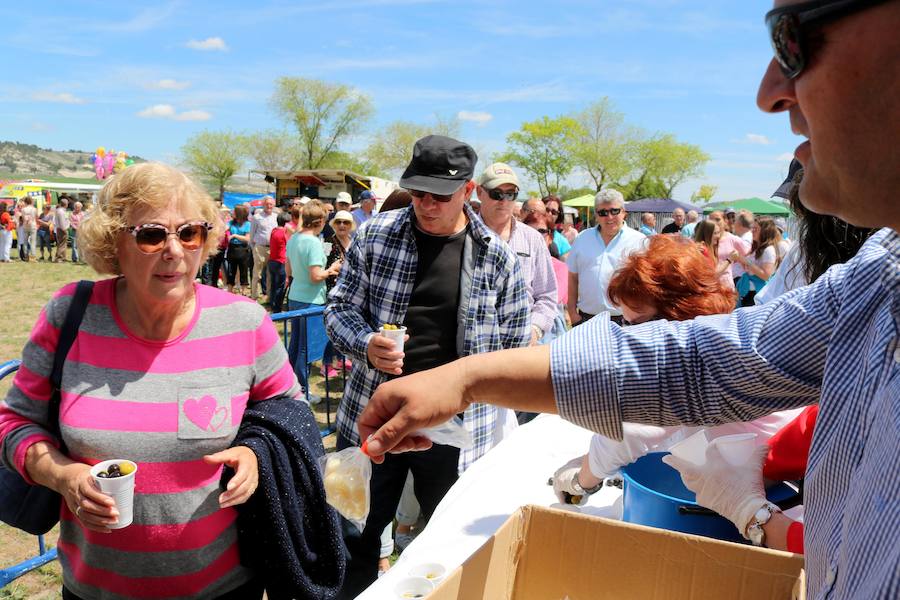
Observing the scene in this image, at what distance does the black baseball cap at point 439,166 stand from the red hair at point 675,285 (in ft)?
3.25

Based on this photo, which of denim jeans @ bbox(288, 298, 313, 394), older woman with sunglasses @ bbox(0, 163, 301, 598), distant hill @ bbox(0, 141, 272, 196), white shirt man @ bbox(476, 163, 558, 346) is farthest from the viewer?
distant hill @ bbox(0, 141, 272, 196)

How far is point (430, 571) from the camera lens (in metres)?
1.77

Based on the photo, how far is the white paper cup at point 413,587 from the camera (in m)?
1.62

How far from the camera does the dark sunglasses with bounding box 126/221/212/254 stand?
2.01 meters

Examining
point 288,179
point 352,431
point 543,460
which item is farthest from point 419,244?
point 288,179

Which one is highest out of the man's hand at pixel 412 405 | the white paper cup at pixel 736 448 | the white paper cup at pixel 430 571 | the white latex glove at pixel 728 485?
the man's hand at pixel 412 405

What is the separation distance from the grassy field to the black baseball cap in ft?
9.62

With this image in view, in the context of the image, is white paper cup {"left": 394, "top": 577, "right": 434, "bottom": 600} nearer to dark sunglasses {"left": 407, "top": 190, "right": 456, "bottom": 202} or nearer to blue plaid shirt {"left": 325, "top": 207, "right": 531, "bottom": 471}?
blue plaid shirt {"left": 325, "top": 207, "right": 531, "bottom": 471}

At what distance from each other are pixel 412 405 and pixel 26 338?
1058 cm

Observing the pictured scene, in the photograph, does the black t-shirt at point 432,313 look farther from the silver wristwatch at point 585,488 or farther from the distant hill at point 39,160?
the distant hill at point 39,160

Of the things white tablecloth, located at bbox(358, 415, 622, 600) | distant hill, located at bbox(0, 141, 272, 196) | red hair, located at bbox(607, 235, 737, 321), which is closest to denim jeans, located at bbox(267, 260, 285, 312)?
white tablecloth, located at bbox(358, 415, 622, 600)

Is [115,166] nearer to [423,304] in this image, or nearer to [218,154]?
[423,304]

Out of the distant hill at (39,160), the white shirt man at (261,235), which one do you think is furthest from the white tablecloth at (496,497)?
the distant hill at (39,160)

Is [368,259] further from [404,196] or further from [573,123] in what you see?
[573,123]
